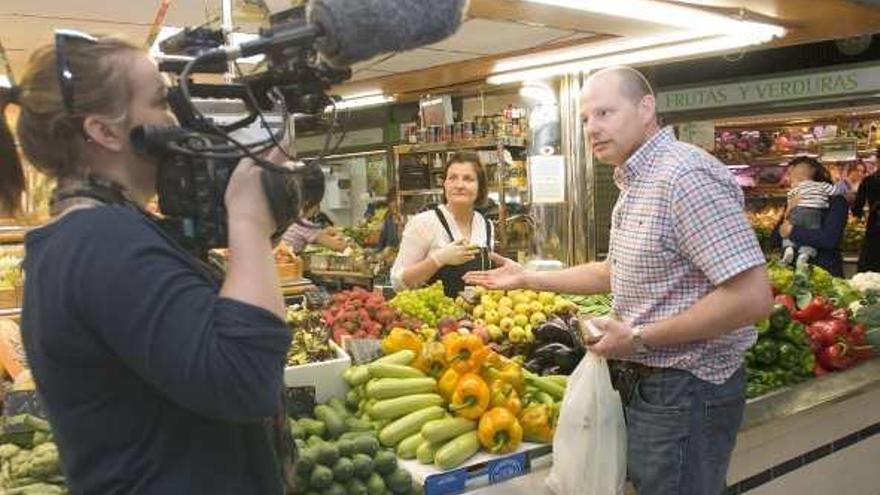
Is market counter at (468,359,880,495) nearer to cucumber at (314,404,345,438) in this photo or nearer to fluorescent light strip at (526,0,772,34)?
cucumber at (314,404,345,438)

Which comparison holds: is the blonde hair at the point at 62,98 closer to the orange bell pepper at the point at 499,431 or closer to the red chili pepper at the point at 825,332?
the orange bell pepper at the point at 499,431

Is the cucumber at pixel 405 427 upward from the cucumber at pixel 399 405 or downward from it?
downward

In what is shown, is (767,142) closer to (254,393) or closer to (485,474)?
(485,474)

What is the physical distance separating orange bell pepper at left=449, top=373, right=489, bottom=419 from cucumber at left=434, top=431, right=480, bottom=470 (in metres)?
0.07

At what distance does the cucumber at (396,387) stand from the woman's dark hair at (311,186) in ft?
4.95

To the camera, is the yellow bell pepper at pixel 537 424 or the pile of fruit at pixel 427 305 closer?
the yellow bell pepper at pixel 537 424

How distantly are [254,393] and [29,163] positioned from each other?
1.79 feet

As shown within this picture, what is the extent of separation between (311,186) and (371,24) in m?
0.29

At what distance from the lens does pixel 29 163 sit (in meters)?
1.34

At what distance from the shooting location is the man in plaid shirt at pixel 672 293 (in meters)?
2.33

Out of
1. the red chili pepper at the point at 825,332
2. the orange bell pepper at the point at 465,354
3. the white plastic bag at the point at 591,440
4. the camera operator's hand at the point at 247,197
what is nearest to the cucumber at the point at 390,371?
the orange bell pepper at the point at 465,354

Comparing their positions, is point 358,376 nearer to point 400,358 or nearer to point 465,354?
point 400,358

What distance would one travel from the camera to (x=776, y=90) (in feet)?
29.3

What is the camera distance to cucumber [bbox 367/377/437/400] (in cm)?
279
